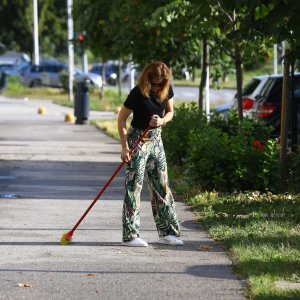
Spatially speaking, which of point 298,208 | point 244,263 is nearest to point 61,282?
point 244,263

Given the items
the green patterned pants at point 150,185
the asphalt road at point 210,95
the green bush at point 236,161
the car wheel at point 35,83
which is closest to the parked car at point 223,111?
the green bush at point 236,161

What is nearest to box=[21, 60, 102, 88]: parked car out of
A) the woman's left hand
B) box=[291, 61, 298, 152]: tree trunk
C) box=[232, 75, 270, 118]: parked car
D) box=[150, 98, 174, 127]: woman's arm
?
box=[232, 75, 270, 118]: parked car

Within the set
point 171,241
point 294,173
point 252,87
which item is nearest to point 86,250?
point 171,241

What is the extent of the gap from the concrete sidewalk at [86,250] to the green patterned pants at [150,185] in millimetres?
207

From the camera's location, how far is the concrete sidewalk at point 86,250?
7625 millimetres

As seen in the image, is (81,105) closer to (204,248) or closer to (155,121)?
(155,121)

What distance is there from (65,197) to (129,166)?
12.9 feet

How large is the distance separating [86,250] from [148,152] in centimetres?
106

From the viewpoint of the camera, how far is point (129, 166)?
9648mm

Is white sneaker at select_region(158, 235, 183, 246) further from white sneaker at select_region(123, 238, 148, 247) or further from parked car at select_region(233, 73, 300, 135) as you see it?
parked car at select_region(233, 73, 300, 135)

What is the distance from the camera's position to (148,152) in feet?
31.6

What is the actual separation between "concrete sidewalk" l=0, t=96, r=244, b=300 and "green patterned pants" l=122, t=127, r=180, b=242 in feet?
0.68

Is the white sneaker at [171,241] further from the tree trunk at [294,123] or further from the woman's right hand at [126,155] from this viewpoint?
the tree trunk at [294,123]

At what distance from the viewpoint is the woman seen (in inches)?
377
